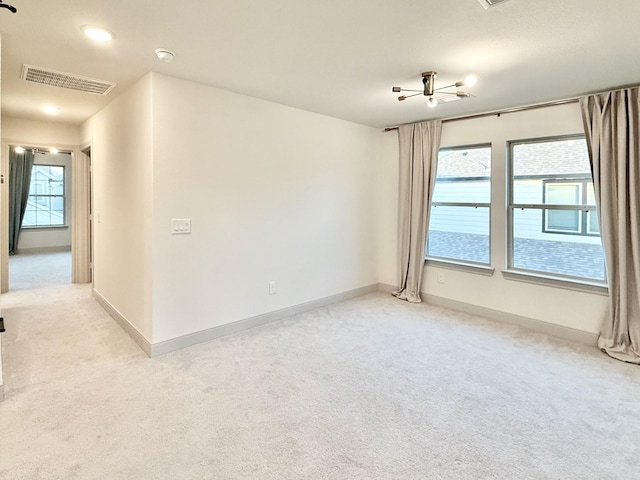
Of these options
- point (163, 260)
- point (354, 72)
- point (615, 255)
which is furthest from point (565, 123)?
point (163, 260)

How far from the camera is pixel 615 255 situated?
3.34 meters

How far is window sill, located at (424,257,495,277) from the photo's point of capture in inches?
170

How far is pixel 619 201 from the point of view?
3.24 metres

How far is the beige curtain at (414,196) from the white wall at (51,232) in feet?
27.1

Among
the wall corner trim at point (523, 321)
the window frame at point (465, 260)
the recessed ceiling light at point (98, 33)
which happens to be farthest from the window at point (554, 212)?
the recessed ceiling light at point (98, 33)

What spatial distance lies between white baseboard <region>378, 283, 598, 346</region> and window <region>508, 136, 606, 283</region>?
537 mm

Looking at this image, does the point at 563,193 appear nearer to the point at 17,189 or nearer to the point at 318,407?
the point at 318,407

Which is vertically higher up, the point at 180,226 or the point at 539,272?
the point at 180,226

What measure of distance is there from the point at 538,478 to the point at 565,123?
3.34 meters

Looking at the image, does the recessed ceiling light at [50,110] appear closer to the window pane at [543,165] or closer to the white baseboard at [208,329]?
the white baseboard at [208,329]

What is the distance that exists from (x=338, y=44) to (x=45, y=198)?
9.60m

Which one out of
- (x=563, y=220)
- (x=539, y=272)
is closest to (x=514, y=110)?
(x=563, y=220)

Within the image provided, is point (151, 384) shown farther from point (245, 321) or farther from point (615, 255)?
point (615, 255)

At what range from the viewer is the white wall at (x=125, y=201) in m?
3.16
